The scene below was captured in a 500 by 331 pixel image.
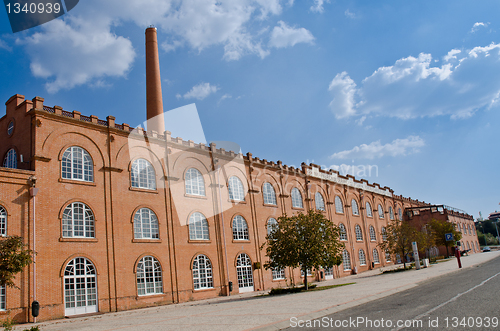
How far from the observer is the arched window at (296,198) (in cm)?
4394

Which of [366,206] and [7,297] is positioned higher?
[366,206]

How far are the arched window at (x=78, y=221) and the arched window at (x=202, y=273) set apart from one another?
882 cm

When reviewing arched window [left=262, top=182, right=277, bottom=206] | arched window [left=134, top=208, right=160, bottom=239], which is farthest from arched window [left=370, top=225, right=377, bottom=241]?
arched window [left=134, top=208, right=160, bottom=239]

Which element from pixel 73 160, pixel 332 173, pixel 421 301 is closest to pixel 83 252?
pixel 73 160

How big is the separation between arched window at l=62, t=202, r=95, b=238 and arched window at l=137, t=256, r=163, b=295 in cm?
417

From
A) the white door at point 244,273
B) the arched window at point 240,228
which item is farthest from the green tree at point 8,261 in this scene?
the arched window at point 240,228

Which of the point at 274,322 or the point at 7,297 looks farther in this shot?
the point at 7,297

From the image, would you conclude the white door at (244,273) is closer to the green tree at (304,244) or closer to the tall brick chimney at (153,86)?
the green tree at (304,244)

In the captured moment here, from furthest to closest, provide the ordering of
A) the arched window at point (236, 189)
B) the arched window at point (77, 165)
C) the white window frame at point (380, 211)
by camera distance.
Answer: the white window frame at point (380, 211) < the arched window at point (236, 189) < the arched window at point (77, 165)

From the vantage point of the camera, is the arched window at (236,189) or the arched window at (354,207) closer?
the arched window at (236,189)

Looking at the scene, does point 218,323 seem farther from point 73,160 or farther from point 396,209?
point 396,209

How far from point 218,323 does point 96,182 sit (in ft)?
54.3

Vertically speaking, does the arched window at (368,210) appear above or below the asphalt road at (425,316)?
above

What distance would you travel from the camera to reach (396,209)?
6925 cm
